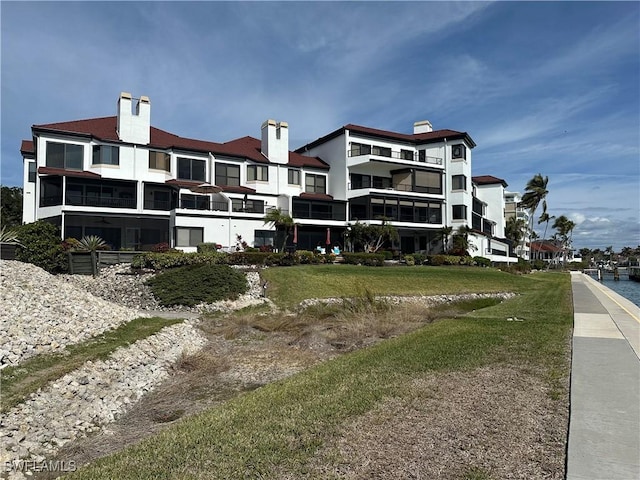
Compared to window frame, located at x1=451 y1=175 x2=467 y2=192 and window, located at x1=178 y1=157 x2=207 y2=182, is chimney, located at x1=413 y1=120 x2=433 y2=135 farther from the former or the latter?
window, located at x1=178 y1=157 x2=207 y2=182

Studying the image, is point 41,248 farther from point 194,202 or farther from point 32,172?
point 32,172

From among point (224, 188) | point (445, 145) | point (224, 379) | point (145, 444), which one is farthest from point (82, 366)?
point (445, 145)

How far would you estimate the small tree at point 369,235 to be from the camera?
4259 centimetres

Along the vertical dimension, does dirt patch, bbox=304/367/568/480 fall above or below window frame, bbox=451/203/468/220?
below

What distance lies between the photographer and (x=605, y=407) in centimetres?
614

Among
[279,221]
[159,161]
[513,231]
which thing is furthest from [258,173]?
[513,231]

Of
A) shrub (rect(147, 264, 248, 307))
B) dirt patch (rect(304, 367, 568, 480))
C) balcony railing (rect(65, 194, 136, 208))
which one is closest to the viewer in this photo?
dirt patch (rect(304, 367, 568, 480))

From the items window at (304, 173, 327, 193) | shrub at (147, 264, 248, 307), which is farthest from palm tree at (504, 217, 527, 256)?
shrub at (147, 264, 248, 307)

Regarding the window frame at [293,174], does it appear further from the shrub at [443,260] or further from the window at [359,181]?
the shrub at [443,260]

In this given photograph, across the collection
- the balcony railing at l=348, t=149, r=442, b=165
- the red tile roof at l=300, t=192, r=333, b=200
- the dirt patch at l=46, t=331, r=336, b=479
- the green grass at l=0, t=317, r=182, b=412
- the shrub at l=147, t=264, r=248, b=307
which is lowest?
the dirt patch at l=46, t=331, r=336, b=479

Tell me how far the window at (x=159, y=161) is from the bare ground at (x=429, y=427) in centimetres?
3132

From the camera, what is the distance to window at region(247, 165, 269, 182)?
43562mm

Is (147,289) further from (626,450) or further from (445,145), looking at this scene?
(445,145)

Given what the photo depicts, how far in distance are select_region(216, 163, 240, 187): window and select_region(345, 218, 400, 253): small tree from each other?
11.8 meters
